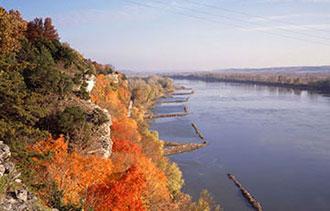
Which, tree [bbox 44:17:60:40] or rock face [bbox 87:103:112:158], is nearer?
rock face [bbox 87:103:112:158]

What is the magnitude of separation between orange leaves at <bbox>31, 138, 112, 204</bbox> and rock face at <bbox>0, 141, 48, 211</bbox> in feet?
14.8

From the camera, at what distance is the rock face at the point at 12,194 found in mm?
7452

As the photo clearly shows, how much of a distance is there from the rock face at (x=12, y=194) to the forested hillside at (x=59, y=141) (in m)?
0.03

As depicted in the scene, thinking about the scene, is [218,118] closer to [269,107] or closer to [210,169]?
[269,107]

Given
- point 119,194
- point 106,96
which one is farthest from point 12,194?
point 106,96

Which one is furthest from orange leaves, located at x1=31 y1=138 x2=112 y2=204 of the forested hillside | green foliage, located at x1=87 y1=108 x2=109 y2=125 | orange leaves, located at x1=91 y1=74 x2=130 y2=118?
orange leaves, located at x1=91 y1=74 x2=130 y2=118

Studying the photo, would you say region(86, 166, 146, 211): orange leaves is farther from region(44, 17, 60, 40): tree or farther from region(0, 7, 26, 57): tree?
region(44, 17, 60, 40): tree

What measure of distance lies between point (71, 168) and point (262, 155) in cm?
2483

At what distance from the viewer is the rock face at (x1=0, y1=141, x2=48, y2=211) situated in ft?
24.4

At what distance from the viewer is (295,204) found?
997 inches

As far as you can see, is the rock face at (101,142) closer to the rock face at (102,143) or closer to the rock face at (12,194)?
the rock face at (102,143)

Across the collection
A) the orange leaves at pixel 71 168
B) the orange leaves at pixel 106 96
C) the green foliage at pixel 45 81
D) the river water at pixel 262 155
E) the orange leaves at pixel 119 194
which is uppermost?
the green foliage at pixel 45 81

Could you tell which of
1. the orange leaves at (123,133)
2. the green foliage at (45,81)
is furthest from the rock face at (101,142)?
the orange leaves at (123,133)

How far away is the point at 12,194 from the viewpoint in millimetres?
7820
